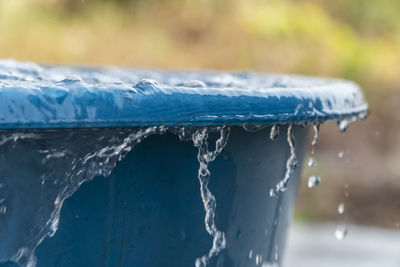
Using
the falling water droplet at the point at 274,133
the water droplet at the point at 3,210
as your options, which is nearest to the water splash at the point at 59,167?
the water droplet at the point at 3,210

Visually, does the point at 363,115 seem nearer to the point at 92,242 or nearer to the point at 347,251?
the point at 92,242

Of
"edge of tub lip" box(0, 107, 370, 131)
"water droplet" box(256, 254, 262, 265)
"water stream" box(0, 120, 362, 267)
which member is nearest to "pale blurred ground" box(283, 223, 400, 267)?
"water droplet" box(256, 254, 262, 265)

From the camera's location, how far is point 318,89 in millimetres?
1098

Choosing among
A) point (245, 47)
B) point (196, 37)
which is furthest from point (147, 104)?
point (196, 37)

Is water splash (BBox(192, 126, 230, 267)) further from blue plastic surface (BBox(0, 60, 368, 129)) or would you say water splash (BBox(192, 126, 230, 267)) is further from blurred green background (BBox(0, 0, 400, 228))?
blurred green background (BBox(0, 0, 400, 228))

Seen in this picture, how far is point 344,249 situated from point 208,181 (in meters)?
2.48

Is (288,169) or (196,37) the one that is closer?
(288,169)

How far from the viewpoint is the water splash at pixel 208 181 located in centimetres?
97

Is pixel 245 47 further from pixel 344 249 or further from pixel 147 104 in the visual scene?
pixel 147 104

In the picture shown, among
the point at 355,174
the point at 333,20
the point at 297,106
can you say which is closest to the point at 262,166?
the point at 297,106

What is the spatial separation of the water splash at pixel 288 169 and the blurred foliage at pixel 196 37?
3.95m

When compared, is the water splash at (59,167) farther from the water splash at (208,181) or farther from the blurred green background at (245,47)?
the blurred green background at (245,47)

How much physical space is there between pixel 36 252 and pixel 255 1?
517cm

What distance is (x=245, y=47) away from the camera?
5.30 meters
